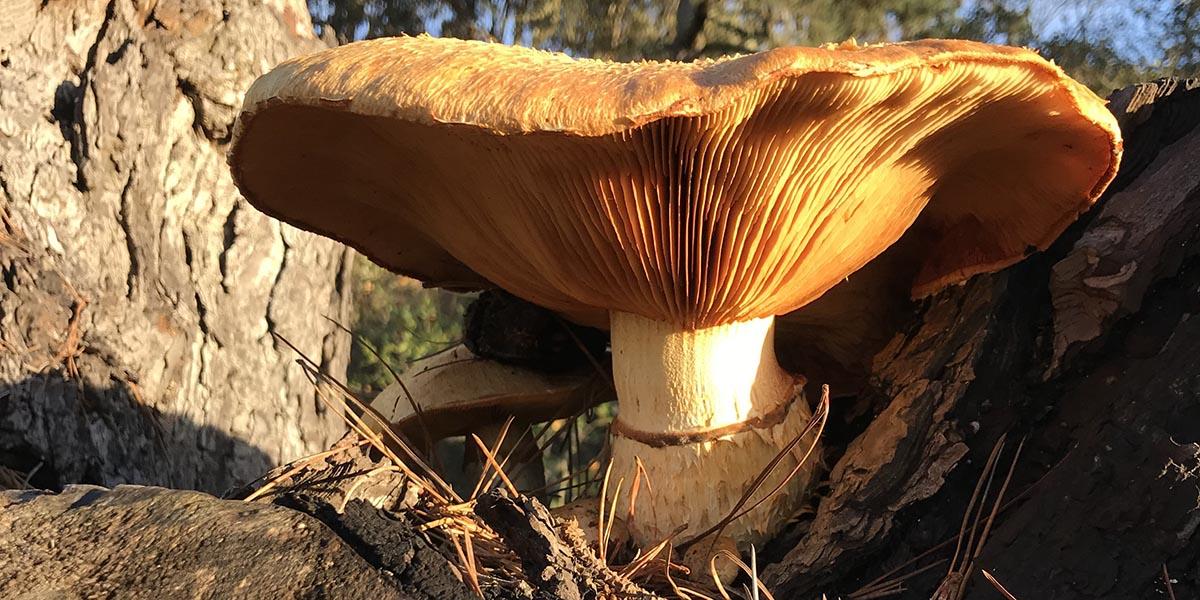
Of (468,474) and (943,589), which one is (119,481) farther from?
(943,589)

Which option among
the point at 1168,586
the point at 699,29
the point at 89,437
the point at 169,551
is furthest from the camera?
the point at 699,29

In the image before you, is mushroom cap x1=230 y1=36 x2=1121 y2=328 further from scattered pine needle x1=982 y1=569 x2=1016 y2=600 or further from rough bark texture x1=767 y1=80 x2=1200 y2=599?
scattered pine needle x1=982 y1=569 x2=1016 y2=600

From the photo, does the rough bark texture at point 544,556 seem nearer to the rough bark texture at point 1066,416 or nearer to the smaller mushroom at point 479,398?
the rough bark texture at point 1066,416

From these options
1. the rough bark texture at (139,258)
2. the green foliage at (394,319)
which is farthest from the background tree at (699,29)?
the rough bark texture at (139,258)

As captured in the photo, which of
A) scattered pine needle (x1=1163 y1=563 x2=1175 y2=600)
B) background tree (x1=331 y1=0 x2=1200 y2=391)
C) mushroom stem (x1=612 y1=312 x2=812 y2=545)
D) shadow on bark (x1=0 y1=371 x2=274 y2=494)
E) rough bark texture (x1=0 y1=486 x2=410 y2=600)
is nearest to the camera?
rough bark texture (x1=0 y1=486 x2=410 y2=600)

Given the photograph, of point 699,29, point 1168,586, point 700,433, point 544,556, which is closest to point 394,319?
point 699,29

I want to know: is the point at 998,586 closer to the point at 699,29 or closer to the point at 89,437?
the point at 89,437

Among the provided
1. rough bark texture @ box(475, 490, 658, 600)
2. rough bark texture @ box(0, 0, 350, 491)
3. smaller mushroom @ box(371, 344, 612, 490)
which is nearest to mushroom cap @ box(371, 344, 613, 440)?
smaller mushroom @ box(371, 344, 612, 490)

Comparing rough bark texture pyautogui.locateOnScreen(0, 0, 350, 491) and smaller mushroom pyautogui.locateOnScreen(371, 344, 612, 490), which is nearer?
rough bark texture pyautogui.locateOnScreen(0, 0, 350, 491)
